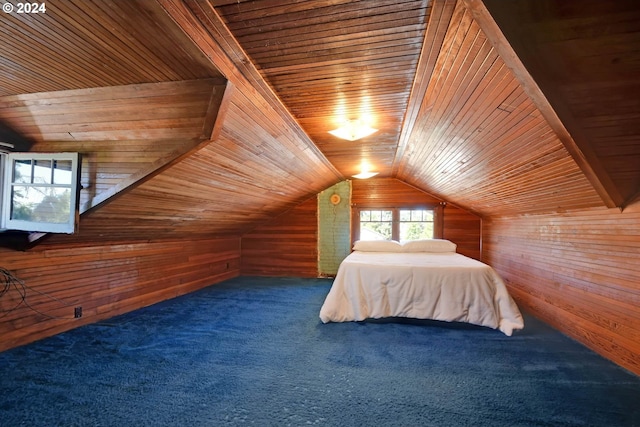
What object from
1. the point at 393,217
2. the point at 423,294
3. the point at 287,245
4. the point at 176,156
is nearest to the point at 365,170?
the point at 393,217

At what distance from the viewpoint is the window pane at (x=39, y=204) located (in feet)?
7.64

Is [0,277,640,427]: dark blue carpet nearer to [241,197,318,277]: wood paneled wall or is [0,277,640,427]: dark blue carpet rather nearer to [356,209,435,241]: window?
[356,209,435,241]: window

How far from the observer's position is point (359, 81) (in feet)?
6.29

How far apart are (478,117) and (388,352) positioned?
187 cm

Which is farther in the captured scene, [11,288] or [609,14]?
[11,288]

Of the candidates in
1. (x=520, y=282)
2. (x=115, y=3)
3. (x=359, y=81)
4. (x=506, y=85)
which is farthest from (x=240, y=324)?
(x=520, y=282)

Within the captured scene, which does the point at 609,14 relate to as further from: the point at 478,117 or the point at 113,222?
the point at 113,222

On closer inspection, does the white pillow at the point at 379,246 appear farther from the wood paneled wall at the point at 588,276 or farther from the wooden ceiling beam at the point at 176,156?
the wooden ceiling beam at the point at 176,156

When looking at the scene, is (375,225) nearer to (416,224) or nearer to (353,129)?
(416,224)

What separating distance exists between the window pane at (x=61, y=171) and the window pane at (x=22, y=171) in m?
0.23

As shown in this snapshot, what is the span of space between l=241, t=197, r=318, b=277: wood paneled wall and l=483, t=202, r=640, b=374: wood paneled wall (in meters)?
3.38

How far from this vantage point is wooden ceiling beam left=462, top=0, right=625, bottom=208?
1.21m

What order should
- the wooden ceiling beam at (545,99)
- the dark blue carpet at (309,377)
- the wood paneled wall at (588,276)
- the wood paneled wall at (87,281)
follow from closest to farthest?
the wooden ceiling beam at (545,99)
the dark blue carpet at (309,377)
the wood paneled wall at (588,276)
the wood paneled wall at (87,281)

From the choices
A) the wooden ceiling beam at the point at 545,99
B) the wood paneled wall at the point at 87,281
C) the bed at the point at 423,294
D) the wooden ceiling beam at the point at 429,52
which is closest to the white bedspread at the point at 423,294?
Answer: the bed at the point at 423,294
